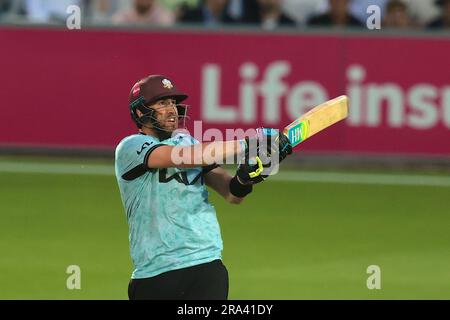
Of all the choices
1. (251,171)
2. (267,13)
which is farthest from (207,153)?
(267,13)

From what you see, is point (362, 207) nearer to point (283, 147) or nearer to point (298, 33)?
point (298, 33)

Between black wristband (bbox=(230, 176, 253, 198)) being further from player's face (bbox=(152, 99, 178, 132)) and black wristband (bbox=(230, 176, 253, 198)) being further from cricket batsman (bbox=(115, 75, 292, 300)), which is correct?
player's face (bbox=(152, 99, 178, 132))

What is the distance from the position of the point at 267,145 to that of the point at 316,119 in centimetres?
48

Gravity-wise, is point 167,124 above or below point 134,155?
above

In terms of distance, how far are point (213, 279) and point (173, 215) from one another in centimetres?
46

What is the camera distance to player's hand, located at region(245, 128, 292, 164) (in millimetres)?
8039

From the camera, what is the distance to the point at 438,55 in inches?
696

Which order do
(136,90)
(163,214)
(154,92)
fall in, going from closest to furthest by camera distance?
(163,214)
(154,92)
(136,90)

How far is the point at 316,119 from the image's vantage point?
27.5 ft

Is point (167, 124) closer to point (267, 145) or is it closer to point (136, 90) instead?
point (136, 90)

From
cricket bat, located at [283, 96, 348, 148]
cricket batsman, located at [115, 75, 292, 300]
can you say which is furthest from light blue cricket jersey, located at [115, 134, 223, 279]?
cricket bat, located at [283, 96, 348, 148]

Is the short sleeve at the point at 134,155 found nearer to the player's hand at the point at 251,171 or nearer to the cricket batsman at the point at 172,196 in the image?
the cricket batsman at the point at 172,196

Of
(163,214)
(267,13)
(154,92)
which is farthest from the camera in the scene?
(267,13)

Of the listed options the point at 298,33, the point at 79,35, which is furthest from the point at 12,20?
the point at 298,33
